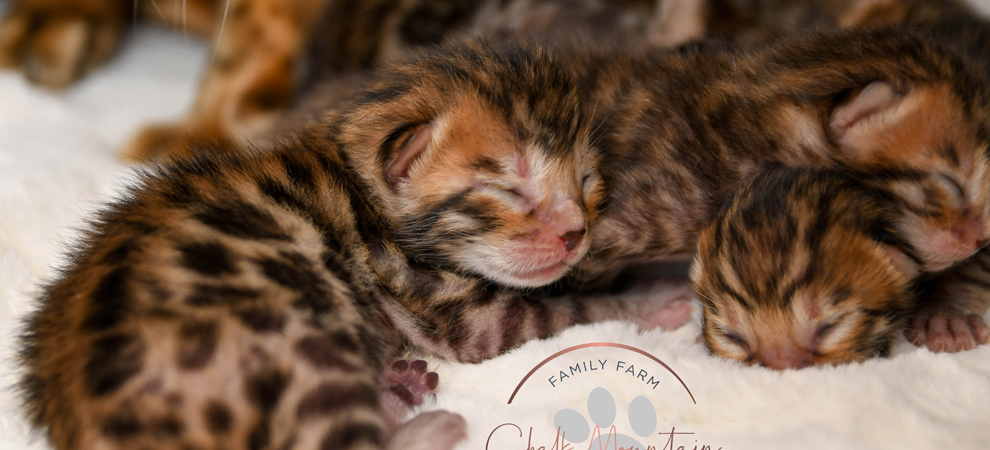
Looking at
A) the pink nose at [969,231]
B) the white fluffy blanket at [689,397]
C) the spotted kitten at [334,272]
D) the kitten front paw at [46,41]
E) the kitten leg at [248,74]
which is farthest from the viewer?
the kitten front paw at [46,41]

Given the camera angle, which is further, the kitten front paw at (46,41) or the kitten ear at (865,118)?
the kitten front paw at (46,41)

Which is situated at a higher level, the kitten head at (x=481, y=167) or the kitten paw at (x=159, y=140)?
the kitten head at (x=481, y=167)

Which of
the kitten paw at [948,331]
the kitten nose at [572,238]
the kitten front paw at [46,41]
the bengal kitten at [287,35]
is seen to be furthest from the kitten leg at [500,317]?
the kitten front paw at [46,41]

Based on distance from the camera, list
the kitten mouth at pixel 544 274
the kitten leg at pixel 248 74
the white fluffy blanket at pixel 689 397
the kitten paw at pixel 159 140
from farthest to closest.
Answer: the kitten leg at pixel 248 74 → the kitten paw at pixel 159 140 → the kitten mouth at pixel 544 274 → the white fluffy blanket at pixel 689 397

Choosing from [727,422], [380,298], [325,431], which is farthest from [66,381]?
[727,422]

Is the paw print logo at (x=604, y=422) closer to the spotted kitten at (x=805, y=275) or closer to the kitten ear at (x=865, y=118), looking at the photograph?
the spotted kitten at (x=805, y=275)

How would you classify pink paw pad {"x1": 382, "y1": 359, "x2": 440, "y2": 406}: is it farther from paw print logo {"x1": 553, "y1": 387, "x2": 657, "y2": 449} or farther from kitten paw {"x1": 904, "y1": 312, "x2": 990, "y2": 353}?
kitten paw {"x1": 904, "y1": 312, "x2": 990, "y2": 353}

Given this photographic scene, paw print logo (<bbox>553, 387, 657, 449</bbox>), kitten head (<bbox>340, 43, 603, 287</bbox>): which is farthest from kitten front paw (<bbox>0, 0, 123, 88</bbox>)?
paw print logo (<bbox>553, 387, 657, 449</bbox>)
